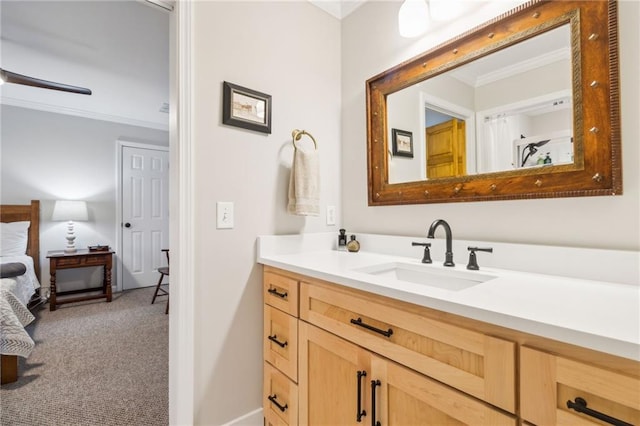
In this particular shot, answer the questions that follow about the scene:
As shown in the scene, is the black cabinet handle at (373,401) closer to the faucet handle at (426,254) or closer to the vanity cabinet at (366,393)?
the vanity cabinet at (366,393)

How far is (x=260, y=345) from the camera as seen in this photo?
1501 millimetres

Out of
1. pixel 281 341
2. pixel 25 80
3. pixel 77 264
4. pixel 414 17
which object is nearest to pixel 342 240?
pixel 281 341

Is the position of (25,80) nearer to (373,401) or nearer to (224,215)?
(224,215)

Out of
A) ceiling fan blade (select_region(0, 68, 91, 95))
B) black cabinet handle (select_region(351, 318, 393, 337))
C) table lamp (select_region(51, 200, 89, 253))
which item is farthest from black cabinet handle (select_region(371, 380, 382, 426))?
table lamp (select_region(51, 200, 89, 253))

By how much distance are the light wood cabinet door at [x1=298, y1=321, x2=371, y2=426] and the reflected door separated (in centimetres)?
90

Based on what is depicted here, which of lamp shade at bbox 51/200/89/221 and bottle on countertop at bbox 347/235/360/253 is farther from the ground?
lamp shade at bbox 51/200/89/221

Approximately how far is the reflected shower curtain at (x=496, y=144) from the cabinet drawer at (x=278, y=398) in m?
1.25

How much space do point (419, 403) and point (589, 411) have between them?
38 cm

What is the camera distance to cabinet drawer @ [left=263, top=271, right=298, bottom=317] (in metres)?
1.26

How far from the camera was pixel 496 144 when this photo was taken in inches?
47.8

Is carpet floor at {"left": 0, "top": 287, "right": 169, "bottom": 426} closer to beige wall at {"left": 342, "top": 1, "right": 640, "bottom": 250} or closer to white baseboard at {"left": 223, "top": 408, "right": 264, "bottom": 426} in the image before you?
white baseboard at {"left": 223, "top": 408, "right": 264, "bottom": 426}

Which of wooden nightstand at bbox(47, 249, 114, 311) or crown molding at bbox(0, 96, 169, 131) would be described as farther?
crown molding at bbox(0, 96, 169, 131)

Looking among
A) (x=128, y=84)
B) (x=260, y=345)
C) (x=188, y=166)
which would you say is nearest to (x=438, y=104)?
(x=188, y=166)

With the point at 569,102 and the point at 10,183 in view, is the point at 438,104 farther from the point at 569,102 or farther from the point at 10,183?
the point at 10,183
